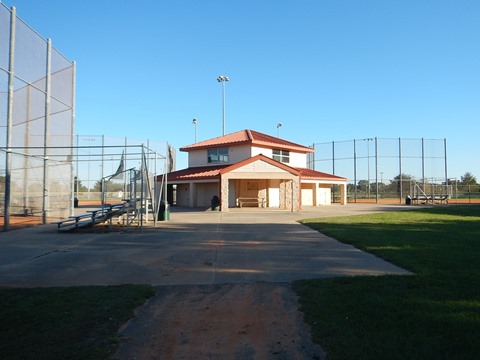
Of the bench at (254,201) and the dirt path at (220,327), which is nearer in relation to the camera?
the dirt path at (220,327)

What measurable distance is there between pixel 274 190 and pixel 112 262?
2509 centimetres

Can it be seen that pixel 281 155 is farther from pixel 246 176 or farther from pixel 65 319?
pixel 65 319

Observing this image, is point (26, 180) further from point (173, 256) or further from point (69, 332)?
point (69, 332)

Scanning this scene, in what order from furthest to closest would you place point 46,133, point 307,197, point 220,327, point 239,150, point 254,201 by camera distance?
point 307,197 < point 239,150 < point 254,201 < point 46,133 < point 220,327

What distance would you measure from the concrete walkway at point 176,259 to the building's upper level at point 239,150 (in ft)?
63.9

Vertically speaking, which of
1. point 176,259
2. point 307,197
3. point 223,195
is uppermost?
point 223,195

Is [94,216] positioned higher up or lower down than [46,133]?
lower down

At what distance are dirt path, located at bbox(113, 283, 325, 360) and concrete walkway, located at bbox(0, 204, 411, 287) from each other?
1032 millimetres

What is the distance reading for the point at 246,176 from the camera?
27531mm

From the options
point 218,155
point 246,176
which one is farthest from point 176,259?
point 218,155

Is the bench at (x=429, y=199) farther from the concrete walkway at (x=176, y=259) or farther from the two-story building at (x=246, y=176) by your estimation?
the concrete walkway at (x=176, y=259)

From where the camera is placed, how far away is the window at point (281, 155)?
34688mm

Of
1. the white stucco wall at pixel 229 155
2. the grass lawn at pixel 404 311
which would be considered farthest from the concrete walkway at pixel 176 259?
the white stucco wall at pixel 229 155

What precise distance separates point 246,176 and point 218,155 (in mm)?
7444
